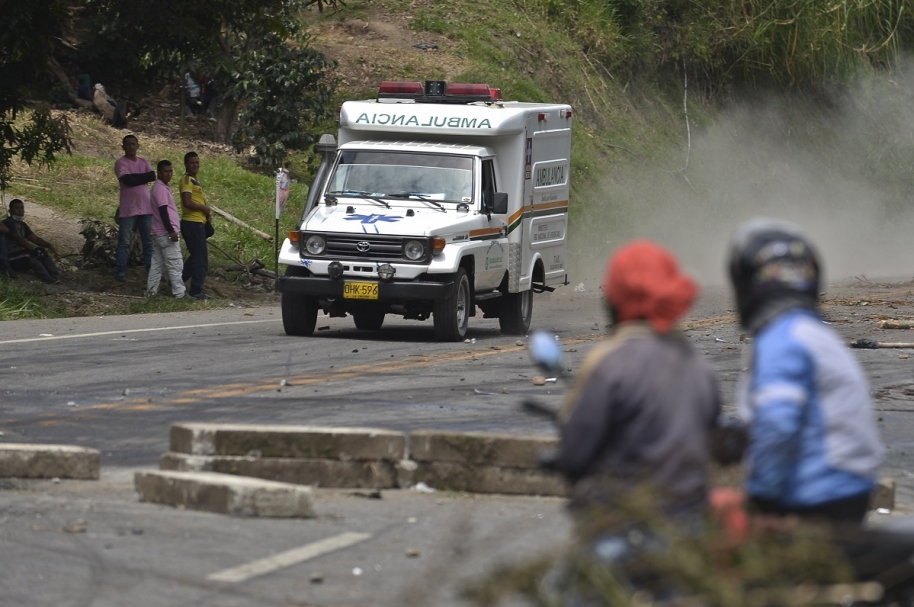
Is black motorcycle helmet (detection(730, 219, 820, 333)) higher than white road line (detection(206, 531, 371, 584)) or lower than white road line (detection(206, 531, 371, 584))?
higher

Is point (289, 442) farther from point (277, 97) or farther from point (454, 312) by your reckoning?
point (277, 97)

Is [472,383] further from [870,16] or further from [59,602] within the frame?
[870,16]

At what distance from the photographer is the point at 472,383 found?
12414 mm

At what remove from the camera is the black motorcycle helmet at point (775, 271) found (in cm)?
409

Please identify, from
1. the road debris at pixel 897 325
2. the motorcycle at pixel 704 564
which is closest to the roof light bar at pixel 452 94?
the road debris at pixel 897 325

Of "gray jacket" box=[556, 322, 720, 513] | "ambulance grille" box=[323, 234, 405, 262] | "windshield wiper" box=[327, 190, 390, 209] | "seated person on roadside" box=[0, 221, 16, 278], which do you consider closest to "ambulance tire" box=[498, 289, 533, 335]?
"windshield wiper" box=[327, 190, 390, 209]

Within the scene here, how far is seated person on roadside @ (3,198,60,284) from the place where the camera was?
765 inches

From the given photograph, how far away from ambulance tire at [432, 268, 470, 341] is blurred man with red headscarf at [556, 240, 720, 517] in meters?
11.4

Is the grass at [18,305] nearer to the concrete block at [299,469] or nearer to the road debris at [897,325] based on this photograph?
the concrete block at [299,469]

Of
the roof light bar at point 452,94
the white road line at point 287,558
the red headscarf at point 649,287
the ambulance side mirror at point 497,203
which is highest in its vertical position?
the roof light bar at point 452,94

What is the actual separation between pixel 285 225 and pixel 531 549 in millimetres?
19678

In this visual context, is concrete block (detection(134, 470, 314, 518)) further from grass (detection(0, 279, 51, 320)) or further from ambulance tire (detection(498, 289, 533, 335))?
grass (detection(0, 279, 51, 320))

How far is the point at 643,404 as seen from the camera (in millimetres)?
3898

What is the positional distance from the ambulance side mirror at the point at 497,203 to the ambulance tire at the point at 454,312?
0.89 m
